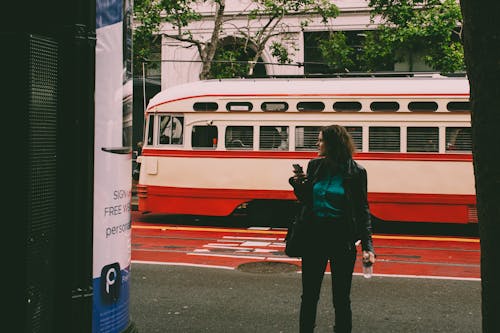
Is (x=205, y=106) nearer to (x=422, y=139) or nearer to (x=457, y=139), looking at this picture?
(x=422, y=139)

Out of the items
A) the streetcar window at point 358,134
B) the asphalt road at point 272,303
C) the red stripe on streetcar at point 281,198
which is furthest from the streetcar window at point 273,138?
the asphalt road at point 272,303

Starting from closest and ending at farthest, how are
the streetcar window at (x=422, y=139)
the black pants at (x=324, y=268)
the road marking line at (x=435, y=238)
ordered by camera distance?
the black pants at (x=324, y=268) → the road marking line at (x=435, y=238) → the streetcar window at (x=422, y=139)

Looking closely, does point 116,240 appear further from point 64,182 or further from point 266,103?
point 266,103

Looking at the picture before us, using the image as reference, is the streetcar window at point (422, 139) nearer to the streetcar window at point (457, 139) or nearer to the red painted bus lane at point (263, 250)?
the streetcar window at point (457, 139)

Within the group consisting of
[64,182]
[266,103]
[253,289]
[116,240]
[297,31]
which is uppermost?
[297,31]

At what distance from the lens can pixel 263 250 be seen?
34.9ft

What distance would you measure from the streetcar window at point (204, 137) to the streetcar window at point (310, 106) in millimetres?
1905

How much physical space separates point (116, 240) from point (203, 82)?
10.4 m

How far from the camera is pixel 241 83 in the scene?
44.8ft

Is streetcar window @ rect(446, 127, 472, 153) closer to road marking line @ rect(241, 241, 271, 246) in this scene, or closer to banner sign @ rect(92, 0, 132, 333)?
road marking line @ rect(241, 241, 271, 246)

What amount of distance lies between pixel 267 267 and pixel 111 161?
559 cm

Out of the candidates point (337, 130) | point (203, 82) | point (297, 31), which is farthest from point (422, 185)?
point (297, 31)

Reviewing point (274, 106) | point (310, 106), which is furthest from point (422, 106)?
point (274, 106)

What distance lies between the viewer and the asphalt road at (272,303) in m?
A: 6.19
